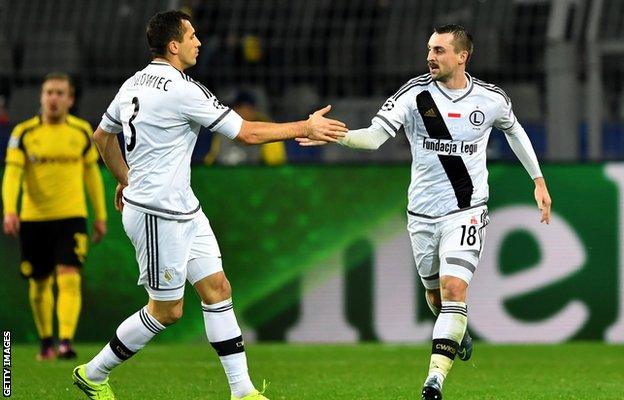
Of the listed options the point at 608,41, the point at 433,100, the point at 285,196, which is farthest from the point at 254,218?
the point at 433,100

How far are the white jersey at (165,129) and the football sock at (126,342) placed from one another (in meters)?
0.62

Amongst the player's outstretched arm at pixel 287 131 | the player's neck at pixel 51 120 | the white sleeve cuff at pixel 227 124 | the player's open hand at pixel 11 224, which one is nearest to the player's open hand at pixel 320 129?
the player's outstretched arm at pixel 287 131

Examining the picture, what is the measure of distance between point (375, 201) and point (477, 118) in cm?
470

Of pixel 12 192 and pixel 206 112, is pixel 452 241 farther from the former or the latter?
pixel 12 192

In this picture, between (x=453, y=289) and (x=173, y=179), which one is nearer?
(x=173, y=179)

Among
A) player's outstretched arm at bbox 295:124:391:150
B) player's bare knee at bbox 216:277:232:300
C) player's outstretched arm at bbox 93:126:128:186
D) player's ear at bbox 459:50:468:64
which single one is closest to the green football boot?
player's bare knee at bbox 216:277:232:300

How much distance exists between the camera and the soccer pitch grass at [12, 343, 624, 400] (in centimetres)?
896

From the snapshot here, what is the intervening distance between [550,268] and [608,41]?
7.30ft

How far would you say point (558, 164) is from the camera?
13141mm

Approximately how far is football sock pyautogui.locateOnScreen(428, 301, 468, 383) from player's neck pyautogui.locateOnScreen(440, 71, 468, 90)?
4.27 feet

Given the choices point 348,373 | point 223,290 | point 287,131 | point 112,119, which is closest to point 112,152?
point 112,119

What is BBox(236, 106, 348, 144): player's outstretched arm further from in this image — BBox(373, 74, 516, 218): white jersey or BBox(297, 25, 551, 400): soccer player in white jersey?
BBox(373, 74, 516, 218): white jersey

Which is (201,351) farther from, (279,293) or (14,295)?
(14,295)

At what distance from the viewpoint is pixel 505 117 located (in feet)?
28.5
